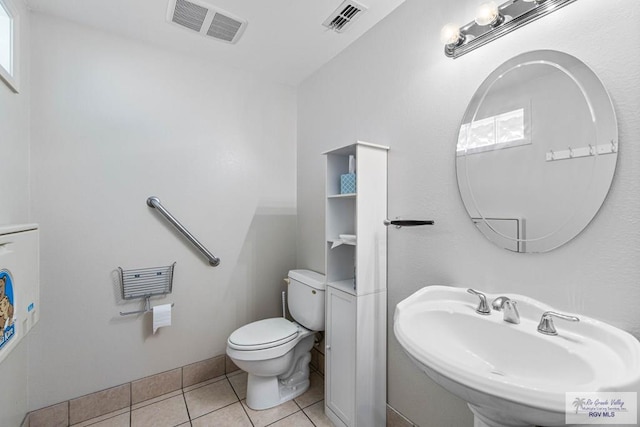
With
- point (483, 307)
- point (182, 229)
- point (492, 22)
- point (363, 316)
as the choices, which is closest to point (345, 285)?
point (363, 316)

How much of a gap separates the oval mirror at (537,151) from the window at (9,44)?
212 cm

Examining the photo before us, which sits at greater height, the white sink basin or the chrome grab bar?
the chrome grab bar

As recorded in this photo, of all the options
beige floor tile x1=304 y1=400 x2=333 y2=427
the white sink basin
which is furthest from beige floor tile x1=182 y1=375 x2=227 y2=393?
the white sink basin

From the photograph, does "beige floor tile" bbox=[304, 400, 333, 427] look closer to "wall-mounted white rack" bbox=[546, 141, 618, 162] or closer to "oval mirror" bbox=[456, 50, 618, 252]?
"oval mirror" bbox=[456, 50, 618, 252]

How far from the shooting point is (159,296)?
191cm

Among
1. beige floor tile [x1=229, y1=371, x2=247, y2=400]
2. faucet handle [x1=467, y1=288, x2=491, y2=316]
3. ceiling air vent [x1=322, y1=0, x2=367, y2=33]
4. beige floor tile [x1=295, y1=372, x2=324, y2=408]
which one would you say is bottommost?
beige floor tile [x1=295, y1=372, x2=324, y2=408]

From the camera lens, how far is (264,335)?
5.87 ft

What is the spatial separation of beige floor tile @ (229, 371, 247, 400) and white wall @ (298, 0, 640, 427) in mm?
1005

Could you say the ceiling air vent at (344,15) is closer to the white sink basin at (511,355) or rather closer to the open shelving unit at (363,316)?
the open shelving unit at (363,316)

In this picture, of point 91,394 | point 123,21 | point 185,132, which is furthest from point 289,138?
point 91,394

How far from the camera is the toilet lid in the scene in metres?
1.69

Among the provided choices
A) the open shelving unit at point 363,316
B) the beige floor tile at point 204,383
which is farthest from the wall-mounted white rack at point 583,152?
the beige floor tile at point 204,383

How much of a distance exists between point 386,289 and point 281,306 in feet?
3.76

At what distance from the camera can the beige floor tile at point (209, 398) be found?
5.81ft
